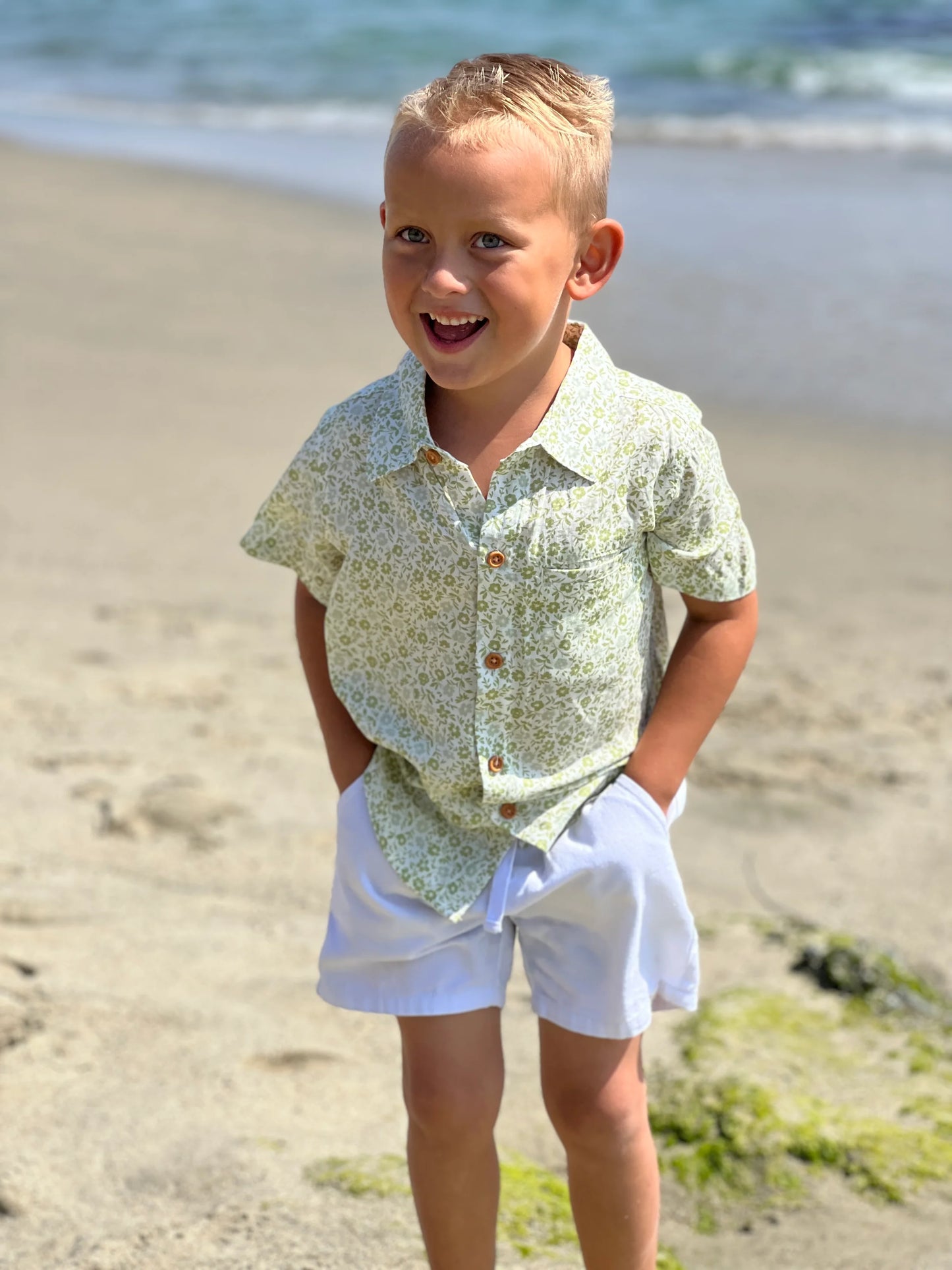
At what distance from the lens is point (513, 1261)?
214cm

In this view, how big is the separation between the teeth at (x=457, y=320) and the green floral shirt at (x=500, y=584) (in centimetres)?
13

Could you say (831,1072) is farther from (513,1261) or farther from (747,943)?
(513,1261)

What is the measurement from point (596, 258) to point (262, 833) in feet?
6.06

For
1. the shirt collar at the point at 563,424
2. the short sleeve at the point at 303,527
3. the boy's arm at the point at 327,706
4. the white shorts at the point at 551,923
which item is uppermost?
the shirt collar at the point at 563,424

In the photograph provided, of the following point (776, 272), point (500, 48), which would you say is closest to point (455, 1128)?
point (776, 272)

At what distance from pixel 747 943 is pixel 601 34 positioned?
1521 centimetres

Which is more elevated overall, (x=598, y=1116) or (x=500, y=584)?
(x=500, y=584)

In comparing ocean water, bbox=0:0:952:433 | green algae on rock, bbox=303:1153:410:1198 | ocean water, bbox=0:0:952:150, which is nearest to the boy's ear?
green algae on rock, bbox=303:1153:410:1198

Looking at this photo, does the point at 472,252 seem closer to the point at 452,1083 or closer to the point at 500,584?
the point at 500,584

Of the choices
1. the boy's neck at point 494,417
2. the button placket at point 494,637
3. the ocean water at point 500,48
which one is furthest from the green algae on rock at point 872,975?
the ocean water at point 500,48

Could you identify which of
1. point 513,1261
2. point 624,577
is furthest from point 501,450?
point 513,1261

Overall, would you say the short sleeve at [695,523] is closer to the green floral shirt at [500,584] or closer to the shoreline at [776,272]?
the green floral shirt at [500,584]

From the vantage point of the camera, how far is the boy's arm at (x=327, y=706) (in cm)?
187

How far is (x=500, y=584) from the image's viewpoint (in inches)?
66.0
